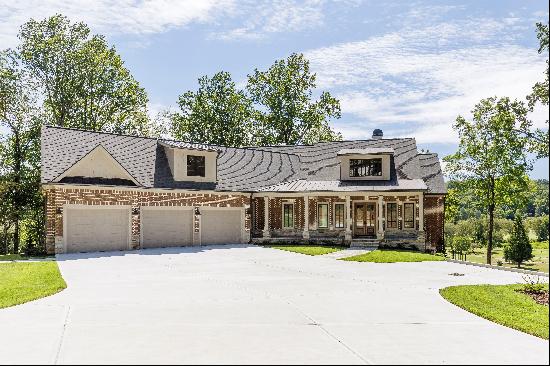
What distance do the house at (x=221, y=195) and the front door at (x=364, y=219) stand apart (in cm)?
6

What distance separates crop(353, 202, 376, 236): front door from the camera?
30.3 meters

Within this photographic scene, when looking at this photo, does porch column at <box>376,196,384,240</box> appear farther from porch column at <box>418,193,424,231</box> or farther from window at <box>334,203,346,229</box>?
window at <box>334,203,346,229</box>

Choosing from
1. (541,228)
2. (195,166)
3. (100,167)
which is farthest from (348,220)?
(541,228)

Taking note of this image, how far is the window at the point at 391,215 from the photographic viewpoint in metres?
29.8

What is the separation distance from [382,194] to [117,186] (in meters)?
15.2

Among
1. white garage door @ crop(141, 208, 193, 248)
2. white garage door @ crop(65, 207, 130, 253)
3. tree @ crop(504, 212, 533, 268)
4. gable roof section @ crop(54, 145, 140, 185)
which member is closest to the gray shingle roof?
gable roof section @ crop(54, 145, 140, 185)

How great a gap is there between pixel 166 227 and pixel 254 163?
931cm

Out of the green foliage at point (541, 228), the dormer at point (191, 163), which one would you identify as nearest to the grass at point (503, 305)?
the dormer at point (191, 163)

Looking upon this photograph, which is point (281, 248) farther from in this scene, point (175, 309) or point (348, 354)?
point (348, 354)

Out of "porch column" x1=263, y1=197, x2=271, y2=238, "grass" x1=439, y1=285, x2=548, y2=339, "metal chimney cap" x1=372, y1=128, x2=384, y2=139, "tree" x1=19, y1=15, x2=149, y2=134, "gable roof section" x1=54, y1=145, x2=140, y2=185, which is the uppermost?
"tree" x1=19, y1=15, x2=149, y2=134

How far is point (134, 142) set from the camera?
30.0 m

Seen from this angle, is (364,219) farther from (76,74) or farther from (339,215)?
(76,74)

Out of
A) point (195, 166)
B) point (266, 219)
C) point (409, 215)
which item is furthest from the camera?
point (266, 219)

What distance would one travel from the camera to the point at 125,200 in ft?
83.8
